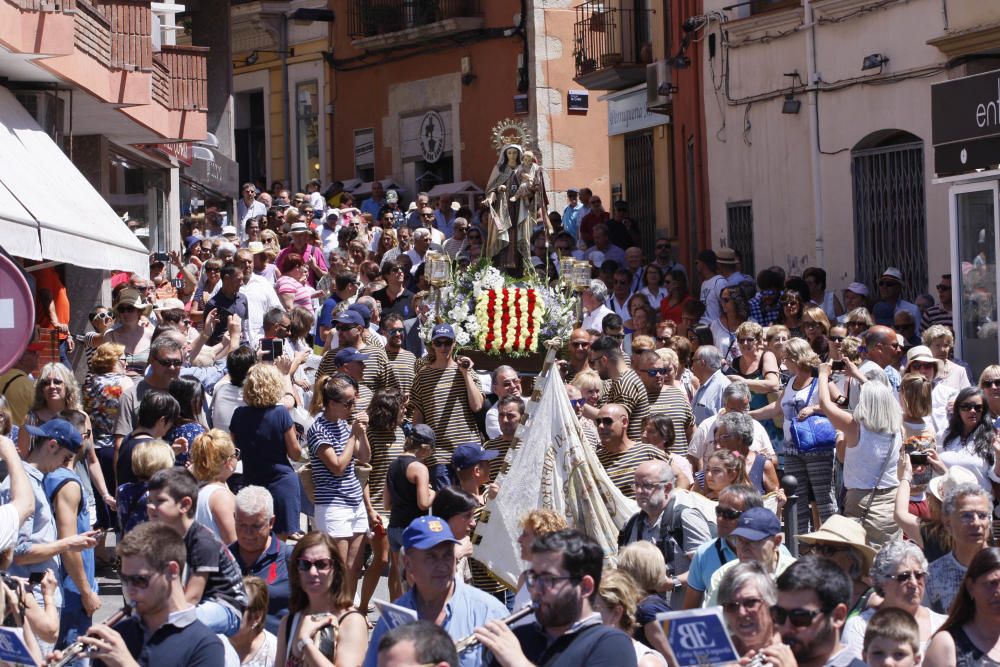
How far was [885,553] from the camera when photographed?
6574mm

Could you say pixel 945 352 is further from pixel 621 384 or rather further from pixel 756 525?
pixel 756 525

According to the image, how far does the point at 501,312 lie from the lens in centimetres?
1397

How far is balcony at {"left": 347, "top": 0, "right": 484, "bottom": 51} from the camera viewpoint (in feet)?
101

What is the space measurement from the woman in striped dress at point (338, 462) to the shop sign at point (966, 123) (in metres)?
6.05

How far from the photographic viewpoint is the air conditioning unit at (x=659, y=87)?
23.1 meters

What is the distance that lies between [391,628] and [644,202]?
825 inches

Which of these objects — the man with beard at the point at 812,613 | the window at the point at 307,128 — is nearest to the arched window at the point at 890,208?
the man with beard at the point at 812,613

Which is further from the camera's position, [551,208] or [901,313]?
[551,208]

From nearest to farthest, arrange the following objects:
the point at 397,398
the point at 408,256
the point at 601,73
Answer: the point at 397,398
the point at 408,256
the point at 601,73

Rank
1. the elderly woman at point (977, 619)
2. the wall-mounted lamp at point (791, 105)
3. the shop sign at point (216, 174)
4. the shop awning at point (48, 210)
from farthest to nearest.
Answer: the shop sign at point (216, 174)
the wall-mounted lamp at point (791, 105)
the shop awning at point (48, 210)
the elderly woman at point (977, 619)

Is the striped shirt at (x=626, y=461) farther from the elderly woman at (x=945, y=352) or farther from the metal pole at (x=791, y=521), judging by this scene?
the elderly woman at (x=945, y=352)

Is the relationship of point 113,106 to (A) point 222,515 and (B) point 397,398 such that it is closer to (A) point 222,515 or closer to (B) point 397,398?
(B) point 397,398

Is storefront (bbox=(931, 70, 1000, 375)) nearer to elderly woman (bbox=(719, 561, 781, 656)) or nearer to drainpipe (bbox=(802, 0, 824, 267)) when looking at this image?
drainpipe (bbox=(802, 0, 824, 267))

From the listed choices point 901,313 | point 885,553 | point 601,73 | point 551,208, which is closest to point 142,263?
point 901,313
